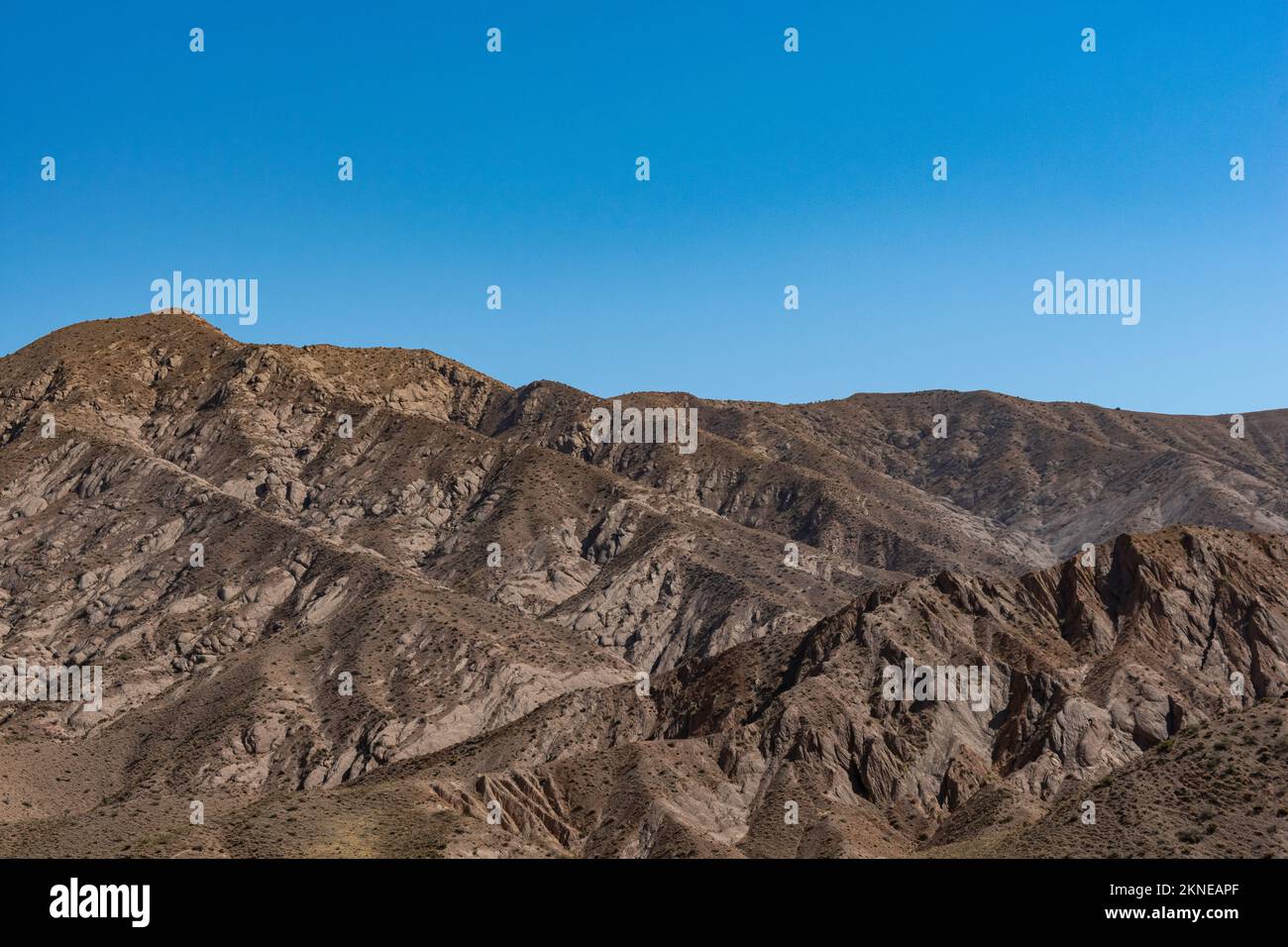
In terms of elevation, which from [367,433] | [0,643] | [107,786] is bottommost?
[107,786]

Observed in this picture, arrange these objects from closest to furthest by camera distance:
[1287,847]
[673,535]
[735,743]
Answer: [1287,847] < [735,743] < [673,535]

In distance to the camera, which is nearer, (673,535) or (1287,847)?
(1287,847)

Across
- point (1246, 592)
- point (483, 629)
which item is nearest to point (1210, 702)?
point (1246, 592)

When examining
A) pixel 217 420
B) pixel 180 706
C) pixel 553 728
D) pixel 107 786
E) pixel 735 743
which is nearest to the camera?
pixel 735 743

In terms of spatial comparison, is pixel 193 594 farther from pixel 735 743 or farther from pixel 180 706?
pixel 735 743

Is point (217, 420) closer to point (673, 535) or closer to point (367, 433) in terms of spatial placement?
point (367, 433)
